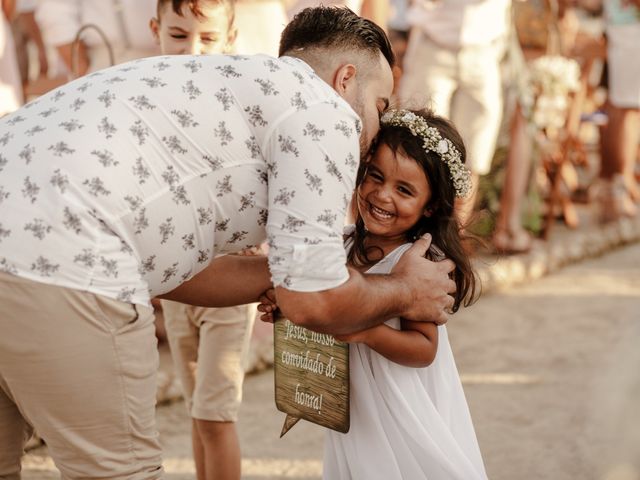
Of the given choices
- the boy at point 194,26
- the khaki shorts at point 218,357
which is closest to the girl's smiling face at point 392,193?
the khaki shorts at point 218,357

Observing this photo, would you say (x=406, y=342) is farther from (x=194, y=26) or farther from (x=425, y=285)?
(x=194, y=26)

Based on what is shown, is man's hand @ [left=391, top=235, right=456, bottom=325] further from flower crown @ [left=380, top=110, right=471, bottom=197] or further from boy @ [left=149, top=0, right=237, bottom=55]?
boy @ [left=149, top=0, right=237, bottom=55]

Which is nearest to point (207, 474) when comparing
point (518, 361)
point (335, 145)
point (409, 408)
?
point (409, 408)

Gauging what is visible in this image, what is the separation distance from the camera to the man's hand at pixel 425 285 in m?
2.32

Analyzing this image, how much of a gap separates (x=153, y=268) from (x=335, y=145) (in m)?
0.45

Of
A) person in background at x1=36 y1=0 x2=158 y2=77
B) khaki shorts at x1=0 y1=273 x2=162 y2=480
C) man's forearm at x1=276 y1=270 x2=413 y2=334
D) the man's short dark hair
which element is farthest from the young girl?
person in background at x1=36 y1=0 x2=158 y2=77

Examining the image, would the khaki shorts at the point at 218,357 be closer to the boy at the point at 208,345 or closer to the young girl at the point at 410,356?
the boy at the point at 208,345

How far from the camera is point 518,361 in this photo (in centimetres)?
479

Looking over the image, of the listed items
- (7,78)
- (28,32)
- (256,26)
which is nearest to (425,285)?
(256,26)

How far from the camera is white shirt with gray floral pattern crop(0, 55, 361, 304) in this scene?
1.87 metres

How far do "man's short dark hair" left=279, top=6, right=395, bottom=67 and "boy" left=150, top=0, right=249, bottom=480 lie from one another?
84cm

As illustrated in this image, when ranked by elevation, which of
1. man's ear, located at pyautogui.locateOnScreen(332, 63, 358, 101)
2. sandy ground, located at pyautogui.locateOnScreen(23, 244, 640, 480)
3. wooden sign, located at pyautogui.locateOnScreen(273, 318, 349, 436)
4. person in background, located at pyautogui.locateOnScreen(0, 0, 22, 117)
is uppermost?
man's ear, located at pyautogui.locateOnScreen(332, 63, 358, 101)

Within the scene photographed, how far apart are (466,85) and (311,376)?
3433 millimetres

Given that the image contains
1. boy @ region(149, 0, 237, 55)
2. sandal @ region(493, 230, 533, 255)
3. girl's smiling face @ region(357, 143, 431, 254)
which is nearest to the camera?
girl's smiling face @ region(357, 143, 431, 254)
